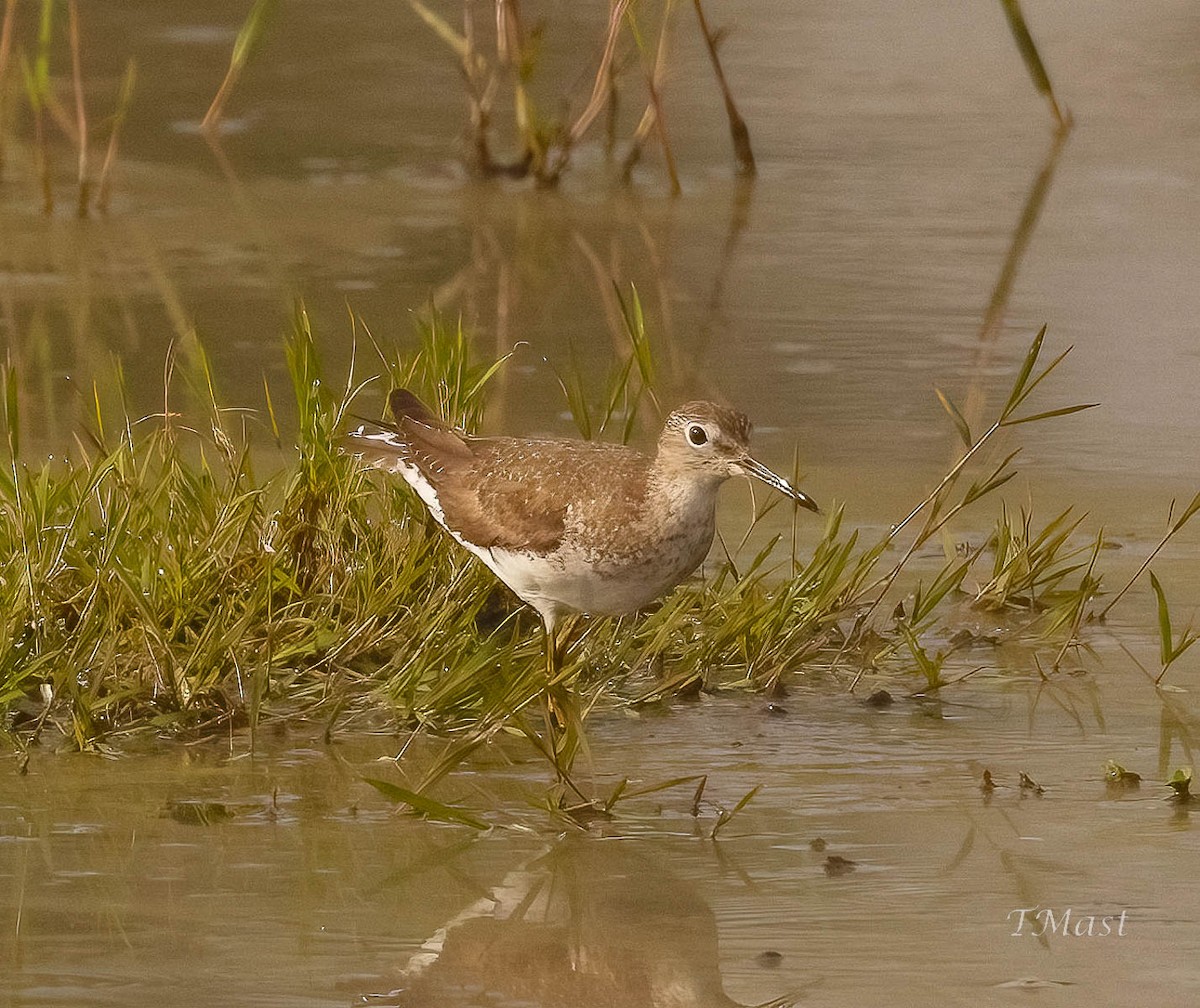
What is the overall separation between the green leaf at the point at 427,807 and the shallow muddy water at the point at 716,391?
6 centimetres

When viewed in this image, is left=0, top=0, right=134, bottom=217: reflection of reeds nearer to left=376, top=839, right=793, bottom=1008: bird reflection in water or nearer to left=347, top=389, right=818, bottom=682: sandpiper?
left=347, top=389, right=818, bottom=682: sandpiper

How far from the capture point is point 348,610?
5.23 meters

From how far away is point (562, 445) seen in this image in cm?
531

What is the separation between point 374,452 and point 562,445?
57cm

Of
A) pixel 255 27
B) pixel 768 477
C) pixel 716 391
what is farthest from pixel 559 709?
pixel 255 27

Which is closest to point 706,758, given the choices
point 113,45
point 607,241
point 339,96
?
point 607,241

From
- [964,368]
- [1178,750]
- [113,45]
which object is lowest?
[113,45]

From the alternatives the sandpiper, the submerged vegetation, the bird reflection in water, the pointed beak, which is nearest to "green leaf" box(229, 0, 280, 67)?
the submerged vegetation

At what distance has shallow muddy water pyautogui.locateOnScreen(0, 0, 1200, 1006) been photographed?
12.4 ft

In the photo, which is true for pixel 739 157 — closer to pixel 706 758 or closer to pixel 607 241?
pixel 607 241

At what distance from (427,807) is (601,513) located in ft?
3.46

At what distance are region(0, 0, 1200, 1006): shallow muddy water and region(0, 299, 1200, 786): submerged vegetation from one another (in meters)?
0.15

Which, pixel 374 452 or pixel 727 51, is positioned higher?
pixel 374 452

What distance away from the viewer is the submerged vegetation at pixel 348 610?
191 inches
